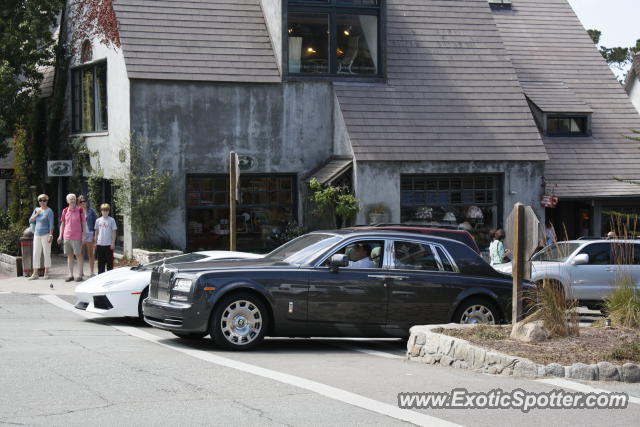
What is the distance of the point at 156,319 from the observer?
13.0m

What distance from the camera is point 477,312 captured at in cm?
1368

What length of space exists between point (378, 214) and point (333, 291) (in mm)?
12168

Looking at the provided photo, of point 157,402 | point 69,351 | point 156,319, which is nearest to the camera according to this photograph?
point 157,402

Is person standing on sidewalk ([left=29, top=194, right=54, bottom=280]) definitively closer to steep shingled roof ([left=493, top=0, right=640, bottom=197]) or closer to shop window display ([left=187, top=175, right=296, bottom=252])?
shop window display ([left=187, top=175, right=296, bottom=252])

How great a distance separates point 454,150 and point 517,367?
15238 mm

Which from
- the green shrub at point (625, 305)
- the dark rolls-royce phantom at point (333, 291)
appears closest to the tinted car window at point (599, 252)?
the green shrub at point (625, 305)

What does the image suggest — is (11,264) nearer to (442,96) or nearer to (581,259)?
(442,96)

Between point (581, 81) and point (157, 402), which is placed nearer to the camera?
point (157, 402)

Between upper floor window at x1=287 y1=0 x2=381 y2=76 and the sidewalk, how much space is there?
26.1 feet

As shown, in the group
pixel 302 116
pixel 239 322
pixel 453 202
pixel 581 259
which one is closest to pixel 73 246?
pixel 302 116

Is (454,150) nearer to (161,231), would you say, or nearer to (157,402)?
(161,231)

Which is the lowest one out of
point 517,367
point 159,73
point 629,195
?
point 517,367

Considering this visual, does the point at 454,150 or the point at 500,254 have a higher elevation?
the point at 454,150

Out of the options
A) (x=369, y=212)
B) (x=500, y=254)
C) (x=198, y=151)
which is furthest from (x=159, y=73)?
(x=500, y=254)
